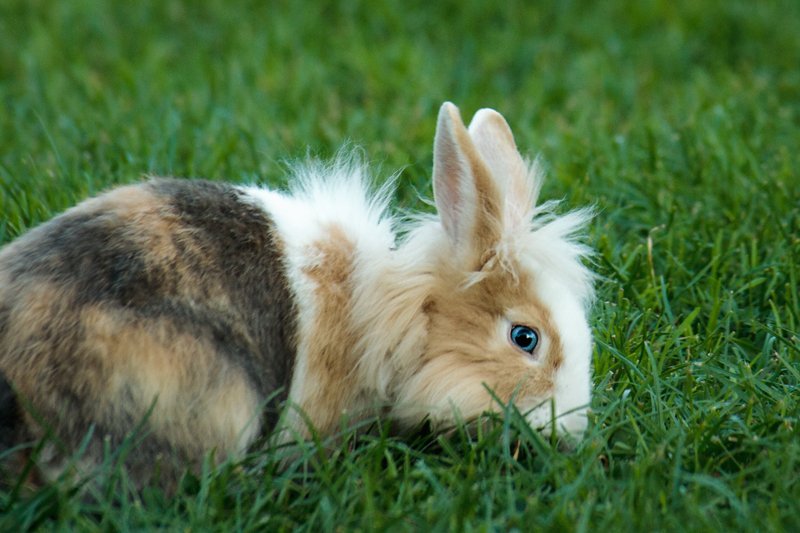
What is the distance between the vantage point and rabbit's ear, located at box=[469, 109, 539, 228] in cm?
327

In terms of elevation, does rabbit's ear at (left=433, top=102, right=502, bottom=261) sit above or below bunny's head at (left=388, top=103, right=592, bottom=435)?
above

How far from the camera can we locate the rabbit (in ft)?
9.05

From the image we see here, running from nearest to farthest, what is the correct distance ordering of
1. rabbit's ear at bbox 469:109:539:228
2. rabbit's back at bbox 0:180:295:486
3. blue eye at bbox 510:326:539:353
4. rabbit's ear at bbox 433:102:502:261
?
1. rabbit's back at bbox 0:180:295:486
2. rabbit's ear at bbox 433:102:502:261
3. blue eye at bbox 510:326:539:353
4. rabbit's ear at bbox 469:109:539:228

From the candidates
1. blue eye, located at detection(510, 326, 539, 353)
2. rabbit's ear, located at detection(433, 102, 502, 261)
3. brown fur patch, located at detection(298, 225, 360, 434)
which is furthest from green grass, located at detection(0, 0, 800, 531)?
rabbit's ear, located at detection(433, 102, 502, 261)

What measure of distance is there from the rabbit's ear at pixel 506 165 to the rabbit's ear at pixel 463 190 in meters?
0.06

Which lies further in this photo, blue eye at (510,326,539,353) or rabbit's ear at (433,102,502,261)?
blue eye at (510,326,539,353)

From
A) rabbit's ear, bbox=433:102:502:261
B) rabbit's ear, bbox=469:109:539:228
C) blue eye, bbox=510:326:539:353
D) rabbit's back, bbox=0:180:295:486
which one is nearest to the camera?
rabbit's back, bbox=0:180:295:486

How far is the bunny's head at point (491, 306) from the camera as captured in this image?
3.06 meters

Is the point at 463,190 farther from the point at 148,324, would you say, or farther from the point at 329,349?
the point at 148,324

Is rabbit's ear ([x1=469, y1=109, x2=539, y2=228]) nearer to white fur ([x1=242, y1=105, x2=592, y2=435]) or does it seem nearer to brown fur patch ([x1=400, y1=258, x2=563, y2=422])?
white fur ([x1=242, y1=105, x2=592, y2=435])

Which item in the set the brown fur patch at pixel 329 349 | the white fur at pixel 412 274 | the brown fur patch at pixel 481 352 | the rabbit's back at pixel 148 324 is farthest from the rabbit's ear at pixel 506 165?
the rabbit's back at pixel 148 324

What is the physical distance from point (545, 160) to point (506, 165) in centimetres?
155

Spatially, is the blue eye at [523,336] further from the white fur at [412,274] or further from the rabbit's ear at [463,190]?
the rabbit's ear at [463,190]

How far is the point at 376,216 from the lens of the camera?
3.46m
